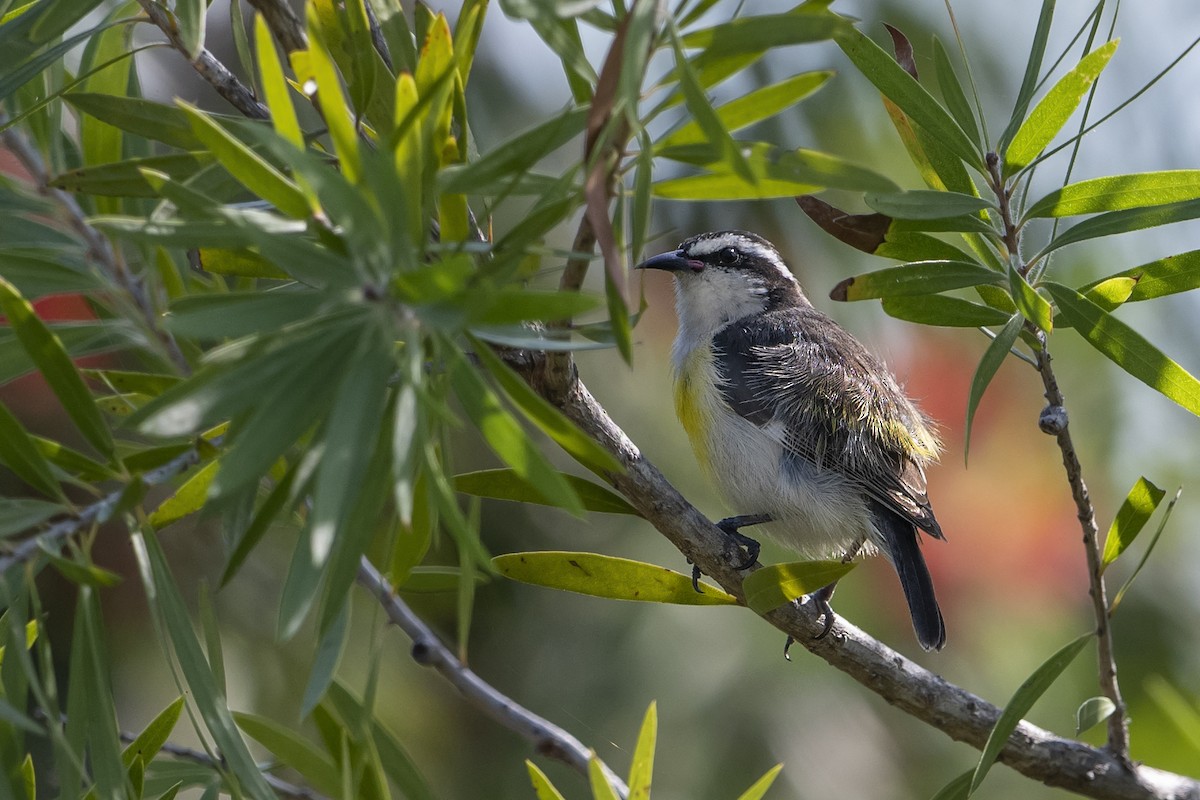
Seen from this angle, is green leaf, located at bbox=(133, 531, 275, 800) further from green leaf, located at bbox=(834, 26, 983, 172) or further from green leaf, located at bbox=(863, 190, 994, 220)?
green leaf, located at bbox=(834, 26, 983, 172)

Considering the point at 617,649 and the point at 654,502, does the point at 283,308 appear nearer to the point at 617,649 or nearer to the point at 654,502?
the point at 654,502

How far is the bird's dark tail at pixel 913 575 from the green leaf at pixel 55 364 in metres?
2.27

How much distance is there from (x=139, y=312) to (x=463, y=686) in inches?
29.7

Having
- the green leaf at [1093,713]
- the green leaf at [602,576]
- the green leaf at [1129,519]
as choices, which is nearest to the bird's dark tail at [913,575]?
the green leaf at [1093,713]

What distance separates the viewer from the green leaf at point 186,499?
144 centimetres

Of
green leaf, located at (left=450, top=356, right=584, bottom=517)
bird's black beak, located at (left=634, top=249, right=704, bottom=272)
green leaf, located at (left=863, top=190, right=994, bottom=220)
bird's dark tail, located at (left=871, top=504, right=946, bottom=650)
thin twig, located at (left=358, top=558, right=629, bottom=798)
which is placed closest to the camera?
green leaf, located at (left=450, top=356, right=584, bottom=517)

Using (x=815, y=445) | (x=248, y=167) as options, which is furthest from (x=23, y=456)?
(x=815, y=445)

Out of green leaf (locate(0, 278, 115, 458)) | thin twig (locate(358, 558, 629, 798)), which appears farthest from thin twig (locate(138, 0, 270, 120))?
Answer: thin twig (locate(358, 558, 629, 798))

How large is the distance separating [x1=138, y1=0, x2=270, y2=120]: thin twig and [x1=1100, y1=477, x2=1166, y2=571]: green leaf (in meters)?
1.62

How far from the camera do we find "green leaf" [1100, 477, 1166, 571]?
1995 mm

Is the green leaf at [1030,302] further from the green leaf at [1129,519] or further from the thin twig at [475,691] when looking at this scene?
the thin twig at [475,691]

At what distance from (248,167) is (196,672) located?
63 cm

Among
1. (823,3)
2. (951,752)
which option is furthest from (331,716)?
(951,752)

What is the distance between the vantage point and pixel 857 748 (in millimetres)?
3678
